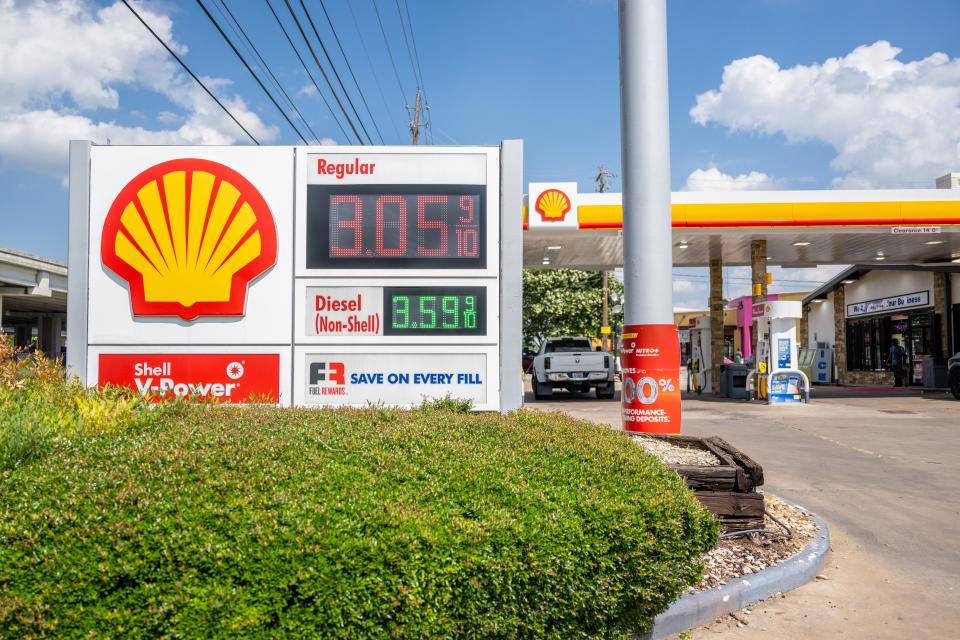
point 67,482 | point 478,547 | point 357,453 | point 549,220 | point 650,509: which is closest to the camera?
point 478,547

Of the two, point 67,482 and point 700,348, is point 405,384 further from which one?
point 700,348

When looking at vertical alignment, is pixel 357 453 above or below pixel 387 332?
below

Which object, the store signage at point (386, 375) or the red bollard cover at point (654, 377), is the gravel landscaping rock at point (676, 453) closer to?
the red bollard cover at point (654, 377)

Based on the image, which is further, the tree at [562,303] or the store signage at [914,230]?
the tree at [562,303]

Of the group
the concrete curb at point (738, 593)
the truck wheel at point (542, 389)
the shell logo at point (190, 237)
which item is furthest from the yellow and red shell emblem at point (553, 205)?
the concrete curb at point (738, 593)

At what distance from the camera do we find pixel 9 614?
103 inches

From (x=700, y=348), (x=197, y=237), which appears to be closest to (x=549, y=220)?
(x=700, y=348)

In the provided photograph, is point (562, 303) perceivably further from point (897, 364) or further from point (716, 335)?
point (897, 364)

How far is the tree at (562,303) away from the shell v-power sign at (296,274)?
31.1 meters

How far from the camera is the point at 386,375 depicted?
7.29 m

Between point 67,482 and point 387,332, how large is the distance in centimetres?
412

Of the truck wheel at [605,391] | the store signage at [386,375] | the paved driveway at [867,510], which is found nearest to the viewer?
the paved driveway at [867,510]

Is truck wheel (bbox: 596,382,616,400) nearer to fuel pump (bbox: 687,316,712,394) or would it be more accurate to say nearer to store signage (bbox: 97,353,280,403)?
fuel pump (bbox: 687,316,712,394)

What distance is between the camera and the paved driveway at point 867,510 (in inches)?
169
